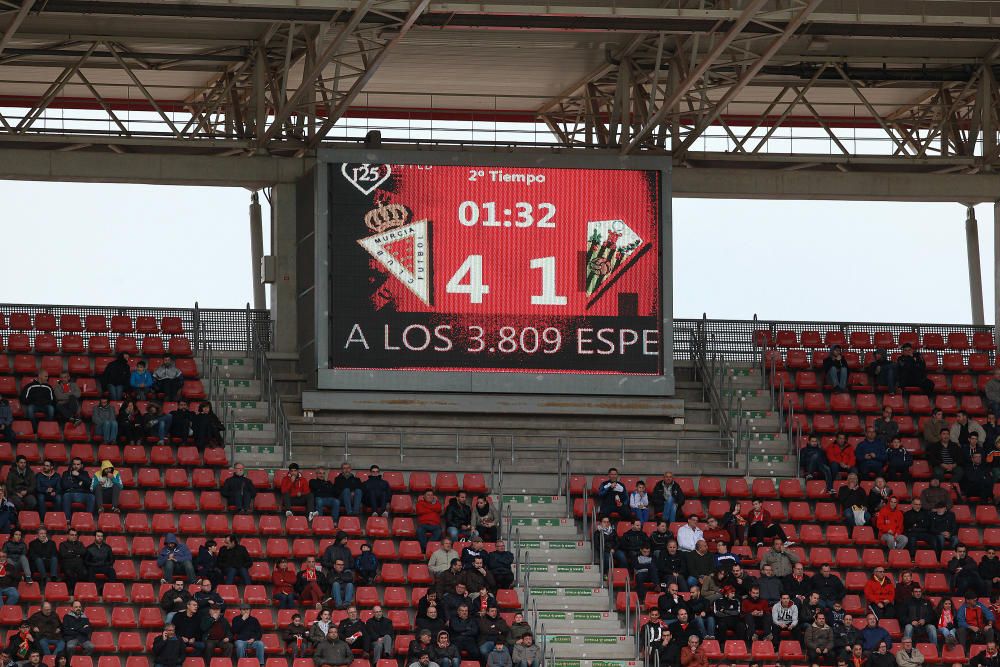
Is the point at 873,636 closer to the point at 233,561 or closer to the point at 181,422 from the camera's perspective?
the point at 233,561

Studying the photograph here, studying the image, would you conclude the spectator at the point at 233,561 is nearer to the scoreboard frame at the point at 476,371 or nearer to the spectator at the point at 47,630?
the spectator at the point at 47,630

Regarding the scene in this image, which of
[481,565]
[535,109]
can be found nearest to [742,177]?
[535,109]

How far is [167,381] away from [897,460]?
468 inches

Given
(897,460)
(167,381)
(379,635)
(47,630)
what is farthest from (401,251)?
(47,630)

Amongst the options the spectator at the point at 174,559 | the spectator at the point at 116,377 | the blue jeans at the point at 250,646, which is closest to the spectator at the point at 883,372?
the spectator at the point at 116,377

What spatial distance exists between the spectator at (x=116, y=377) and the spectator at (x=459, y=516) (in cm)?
605

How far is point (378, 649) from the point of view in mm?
23828

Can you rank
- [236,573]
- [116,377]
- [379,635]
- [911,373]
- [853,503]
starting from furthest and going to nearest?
[911,373], [116,377], [853,503], [236,573], [379,635]

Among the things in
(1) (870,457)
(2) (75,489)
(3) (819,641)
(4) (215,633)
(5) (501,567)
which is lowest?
(3) (819,641)

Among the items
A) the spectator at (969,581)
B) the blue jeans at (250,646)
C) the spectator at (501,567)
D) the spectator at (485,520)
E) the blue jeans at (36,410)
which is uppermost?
the blue jeans at (36,410)

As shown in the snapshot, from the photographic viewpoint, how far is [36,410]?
2897 centimetres

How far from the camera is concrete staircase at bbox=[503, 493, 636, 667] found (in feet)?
83.0

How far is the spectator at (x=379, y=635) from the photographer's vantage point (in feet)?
78.2

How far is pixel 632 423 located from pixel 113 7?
36.5 ft
